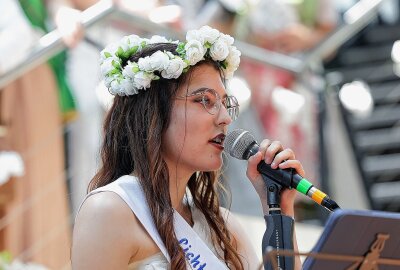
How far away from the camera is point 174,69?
8.95 feet

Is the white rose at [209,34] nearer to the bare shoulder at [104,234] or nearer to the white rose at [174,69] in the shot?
the white rose at [174,69]

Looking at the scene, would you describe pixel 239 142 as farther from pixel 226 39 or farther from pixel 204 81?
pixel 226 39

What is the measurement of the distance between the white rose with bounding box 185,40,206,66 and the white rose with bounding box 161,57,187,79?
0.03 metres

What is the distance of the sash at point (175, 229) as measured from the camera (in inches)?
104

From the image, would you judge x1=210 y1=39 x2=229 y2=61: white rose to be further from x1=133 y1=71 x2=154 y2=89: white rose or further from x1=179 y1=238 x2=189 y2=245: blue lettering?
x1=179 y1=238 x2=189 y2=245: blue lettering

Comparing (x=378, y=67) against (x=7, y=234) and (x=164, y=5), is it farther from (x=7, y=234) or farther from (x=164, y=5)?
(x=7, y=234)

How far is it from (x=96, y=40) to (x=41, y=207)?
864 mm

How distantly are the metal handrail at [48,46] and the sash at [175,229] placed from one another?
1.96 meters

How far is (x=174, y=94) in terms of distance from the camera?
276 cm

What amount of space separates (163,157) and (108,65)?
30cm

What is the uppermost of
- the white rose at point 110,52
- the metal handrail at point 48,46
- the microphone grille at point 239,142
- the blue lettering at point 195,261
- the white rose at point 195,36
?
the metal handrail at point 48,46

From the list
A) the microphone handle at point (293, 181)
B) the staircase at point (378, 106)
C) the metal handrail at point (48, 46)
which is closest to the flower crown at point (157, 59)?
the microphone handle at point (293, 181)

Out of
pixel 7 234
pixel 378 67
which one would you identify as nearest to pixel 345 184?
pixel 378 67

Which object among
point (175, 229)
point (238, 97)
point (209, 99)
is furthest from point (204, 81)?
point (238, 97)
